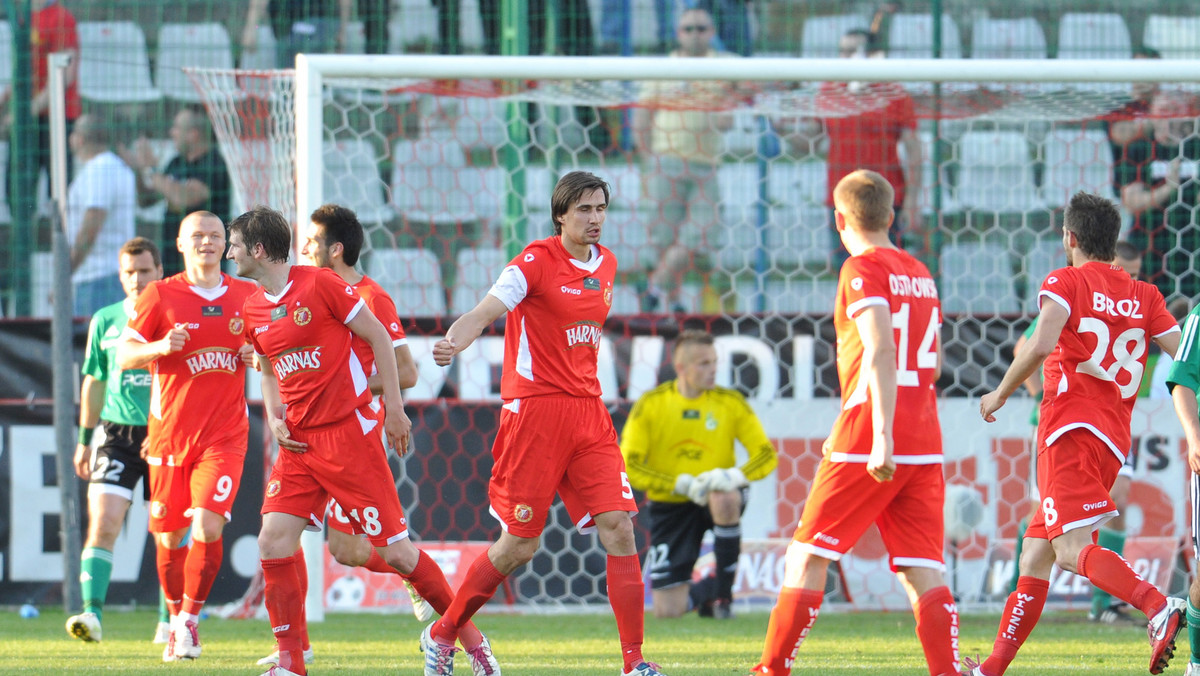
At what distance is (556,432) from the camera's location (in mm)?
4941

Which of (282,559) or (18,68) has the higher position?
(18,68)

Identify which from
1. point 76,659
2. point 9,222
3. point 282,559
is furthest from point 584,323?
point 9,222

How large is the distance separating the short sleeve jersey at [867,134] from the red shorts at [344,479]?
4380 mm

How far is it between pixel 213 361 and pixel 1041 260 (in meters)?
5.77

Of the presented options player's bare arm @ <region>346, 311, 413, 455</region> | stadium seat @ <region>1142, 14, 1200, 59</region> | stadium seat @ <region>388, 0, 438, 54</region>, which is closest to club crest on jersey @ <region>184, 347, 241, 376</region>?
player's bare arm @ <region>346, 311, 413, 455</region>

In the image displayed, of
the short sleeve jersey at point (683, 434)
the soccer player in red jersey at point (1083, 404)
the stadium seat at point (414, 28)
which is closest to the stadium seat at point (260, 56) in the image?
the stadium seat at point (414, 28)

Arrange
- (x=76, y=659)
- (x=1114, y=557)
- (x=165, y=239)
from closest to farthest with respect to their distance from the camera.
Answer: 1. (x=1114, y=557)
2. (x=76, y=659)
3. (x=165, y=239)

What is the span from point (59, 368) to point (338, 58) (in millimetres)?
2509

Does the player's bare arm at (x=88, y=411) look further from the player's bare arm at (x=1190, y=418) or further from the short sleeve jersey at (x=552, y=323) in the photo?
the player's bare arm at (x=1190, y=418)

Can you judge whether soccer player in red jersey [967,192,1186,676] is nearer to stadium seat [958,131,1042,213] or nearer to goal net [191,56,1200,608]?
goal net [191,56,1200,608]

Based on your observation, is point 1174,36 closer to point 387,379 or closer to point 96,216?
point 387,379

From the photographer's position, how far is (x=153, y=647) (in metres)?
6.38

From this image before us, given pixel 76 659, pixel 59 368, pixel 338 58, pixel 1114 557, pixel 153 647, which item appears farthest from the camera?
pixel 59 368

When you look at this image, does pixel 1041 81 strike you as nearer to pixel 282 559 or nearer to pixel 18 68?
pixel 282 559
